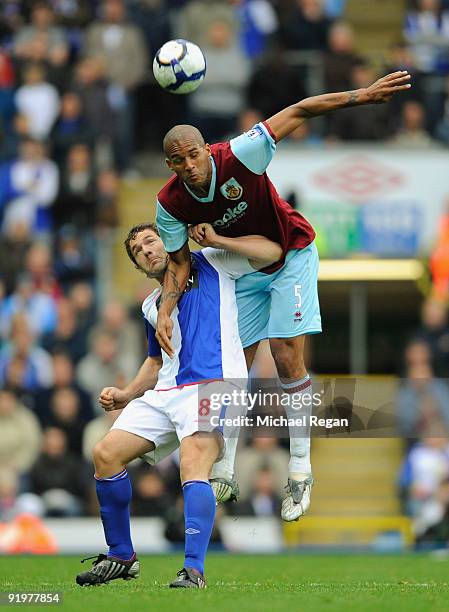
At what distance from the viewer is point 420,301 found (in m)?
19.8

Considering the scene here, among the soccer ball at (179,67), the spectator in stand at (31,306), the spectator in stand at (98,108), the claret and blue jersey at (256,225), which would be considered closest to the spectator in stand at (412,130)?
the spectator in stand at (98,108)

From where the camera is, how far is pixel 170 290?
938 centimetres

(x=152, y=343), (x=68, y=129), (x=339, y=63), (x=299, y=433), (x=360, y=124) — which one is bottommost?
(x=299, y=433)

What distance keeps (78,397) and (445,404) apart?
13.0 ft

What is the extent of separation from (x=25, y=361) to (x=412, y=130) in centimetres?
564

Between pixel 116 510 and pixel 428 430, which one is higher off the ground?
pixel 116 510

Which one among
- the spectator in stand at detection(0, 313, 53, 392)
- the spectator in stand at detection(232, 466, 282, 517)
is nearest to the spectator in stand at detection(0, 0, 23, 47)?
the spectator in stand at detection(0, 313, 53, 392)

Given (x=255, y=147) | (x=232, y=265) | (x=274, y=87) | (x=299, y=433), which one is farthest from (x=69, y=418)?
(x=255, y=147)

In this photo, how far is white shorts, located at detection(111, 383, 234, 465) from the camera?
29.9ft

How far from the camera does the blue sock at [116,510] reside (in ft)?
30.3

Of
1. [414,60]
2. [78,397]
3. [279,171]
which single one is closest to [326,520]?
[78,397]

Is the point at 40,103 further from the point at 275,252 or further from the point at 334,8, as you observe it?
the point at 275,252

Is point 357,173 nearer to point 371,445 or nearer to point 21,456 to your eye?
point 371,445

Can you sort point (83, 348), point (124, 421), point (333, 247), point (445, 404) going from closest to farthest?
point (124, 421) < point (445, 404) < point (83, 348) < point (333, 247)
